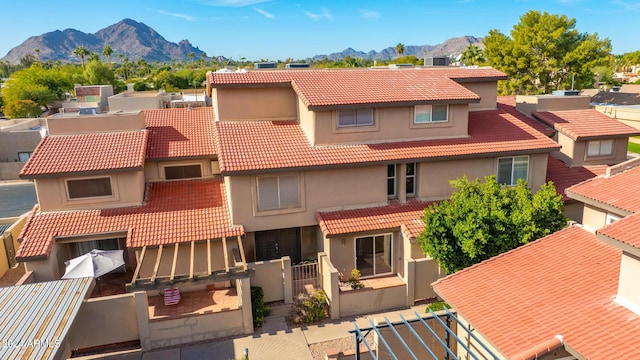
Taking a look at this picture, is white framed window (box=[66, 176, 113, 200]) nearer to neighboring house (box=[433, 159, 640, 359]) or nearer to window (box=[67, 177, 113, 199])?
window (box=[67, 177, 113, 199])

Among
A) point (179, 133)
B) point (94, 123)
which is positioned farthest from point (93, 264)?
point (179, 133)

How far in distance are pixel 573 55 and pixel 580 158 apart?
1414 inches

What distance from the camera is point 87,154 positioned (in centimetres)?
2284

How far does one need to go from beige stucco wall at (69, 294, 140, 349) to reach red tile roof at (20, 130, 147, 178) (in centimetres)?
703

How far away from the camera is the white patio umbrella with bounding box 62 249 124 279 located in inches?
776

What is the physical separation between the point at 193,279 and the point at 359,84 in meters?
14.5

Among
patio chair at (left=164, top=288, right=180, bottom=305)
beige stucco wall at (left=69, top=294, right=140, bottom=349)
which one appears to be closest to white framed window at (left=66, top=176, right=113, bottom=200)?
patio chair at (left=164, top=288, right=180, bottom=305)

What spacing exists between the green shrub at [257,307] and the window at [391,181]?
8.94 meters

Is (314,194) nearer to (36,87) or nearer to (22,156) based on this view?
(22,156)

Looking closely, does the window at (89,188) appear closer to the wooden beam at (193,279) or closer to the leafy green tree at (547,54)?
the wooden beam at (193,279)

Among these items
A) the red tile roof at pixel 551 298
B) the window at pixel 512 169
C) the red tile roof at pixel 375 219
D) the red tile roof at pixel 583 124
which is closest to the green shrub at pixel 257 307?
the red tile roof at pixel 375 219

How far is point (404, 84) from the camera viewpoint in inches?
1037

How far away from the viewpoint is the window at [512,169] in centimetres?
2525

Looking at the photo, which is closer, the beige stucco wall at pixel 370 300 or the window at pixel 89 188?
the beige stucco wall at pixel 370 300
